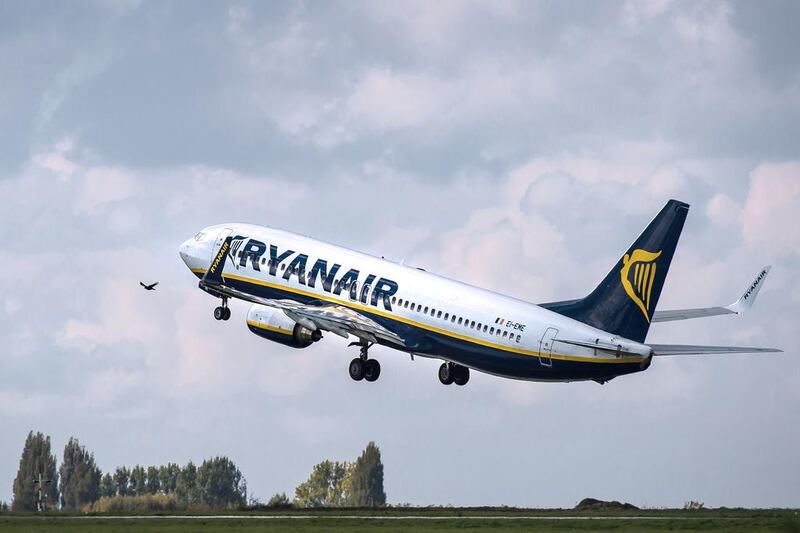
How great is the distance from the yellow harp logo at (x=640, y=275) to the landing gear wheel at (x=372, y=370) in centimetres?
1902

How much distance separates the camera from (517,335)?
82812 mm

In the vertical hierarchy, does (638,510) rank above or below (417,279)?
below

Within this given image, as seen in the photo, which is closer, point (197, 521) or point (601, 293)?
point (197, 521)

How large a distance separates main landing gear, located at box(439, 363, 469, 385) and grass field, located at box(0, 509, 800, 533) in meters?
12.1

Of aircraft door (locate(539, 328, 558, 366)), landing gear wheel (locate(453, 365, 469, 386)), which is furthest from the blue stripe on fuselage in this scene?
landing gear wheel (locate(453, 365, 469, 386))

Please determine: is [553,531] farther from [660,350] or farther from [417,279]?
[417,279]

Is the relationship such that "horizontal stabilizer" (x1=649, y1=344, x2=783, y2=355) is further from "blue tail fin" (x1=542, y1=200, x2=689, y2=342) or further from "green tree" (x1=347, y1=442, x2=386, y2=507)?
"green tree" (x1=347, y1=442, x2=386, y2=507)

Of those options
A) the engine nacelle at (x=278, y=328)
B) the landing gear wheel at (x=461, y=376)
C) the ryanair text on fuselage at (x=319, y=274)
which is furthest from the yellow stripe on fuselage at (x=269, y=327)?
the landing gear wheel at (x=461, y=376)

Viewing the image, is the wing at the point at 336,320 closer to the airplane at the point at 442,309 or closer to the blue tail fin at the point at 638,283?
the airplane at the point at 442,309

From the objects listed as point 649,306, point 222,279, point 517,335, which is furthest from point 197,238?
point 649,306

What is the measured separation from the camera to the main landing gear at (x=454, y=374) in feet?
301

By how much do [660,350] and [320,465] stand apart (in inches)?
2565

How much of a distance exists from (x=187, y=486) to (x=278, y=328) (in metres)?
23.2

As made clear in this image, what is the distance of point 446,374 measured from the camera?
301ft
